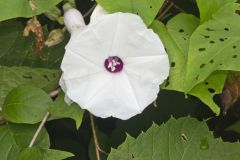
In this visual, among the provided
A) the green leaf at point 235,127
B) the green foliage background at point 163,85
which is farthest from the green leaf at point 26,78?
the green leaf at point 235,127

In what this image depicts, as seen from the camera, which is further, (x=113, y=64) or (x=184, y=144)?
(x=184, y=144)

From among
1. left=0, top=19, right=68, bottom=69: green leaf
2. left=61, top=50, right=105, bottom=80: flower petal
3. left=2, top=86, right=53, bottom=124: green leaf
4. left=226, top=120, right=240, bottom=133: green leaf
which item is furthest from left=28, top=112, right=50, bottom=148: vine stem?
left=226, top=120, right=240, bottom=133: green leaf

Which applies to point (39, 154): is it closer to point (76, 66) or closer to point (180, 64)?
point (76, 66)

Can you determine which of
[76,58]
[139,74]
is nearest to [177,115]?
[139,74]

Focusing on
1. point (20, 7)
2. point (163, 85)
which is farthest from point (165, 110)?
point (20, 7)

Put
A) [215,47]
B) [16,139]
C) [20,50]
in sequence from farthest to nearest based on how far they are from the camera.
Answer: [20,50] → [16,139] → [215,47]

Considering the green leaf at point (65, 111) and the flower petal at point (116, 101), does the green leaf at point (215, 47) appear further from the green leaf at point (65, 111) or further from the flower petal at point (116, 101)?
the green leaf at point (65, 111)

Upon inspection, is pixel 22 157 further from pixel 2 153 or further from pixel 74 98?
pixel 74 98
